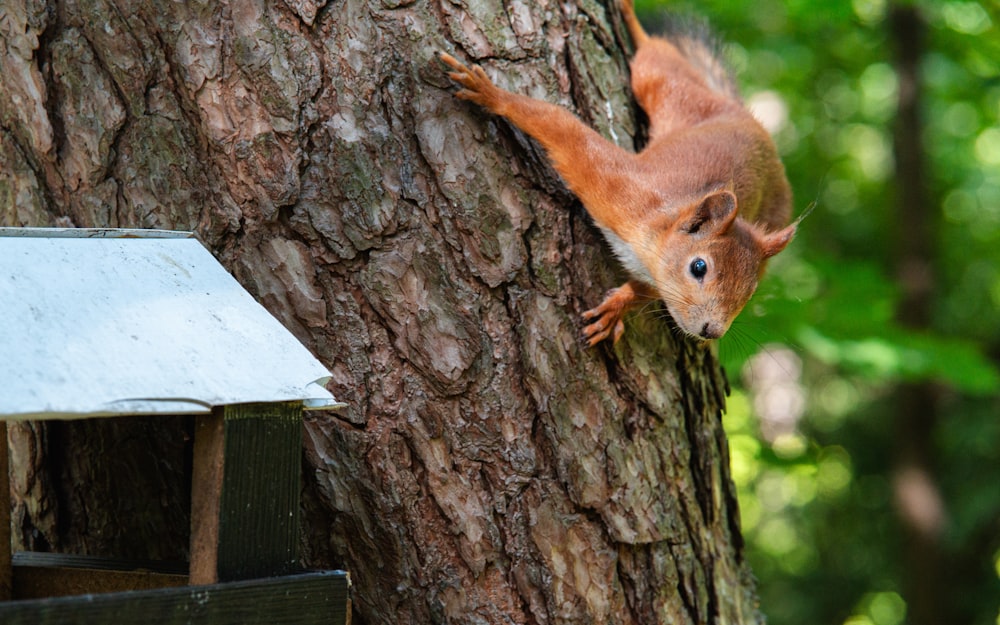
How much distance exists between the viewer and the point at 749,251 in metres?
2.61

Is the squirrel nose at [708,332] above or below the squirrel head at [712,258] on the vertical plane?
below

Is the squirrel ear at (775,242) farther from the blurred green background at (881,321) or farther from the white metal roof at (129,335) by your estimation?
the blurred green background at (881,321)

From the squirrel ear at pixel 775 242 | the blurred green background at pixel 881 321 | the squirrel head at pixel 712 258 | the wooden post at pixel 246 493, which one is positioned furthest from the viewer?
the blurred green background at pixel 881 321

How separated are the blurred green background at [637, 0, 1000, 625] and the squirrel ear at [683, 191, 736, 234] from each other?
2.05 meters

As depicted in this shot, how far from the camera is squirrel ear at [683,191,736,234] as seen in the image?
2459 mm

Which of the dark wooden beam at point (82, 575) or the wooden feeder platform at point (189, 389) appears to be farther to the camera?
the dark wooden beam at point (82, 575)

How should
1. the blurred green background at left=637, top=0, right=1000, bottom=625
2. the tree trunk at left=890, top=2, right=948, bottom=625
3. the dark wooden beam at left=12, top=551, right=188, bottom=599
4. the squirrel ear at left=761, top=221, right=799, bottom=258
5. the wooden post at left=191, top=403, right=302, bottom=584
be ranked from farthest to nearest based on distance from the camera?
the tree trunk at left=890, top=2, right=948, bottom=625, the blurred green background at left=637, top=0, right=1000, bottom=625, the squirrel ear at left=761, top=221, right=799, bottom=258, the dark wooden beam at left=12, top=551, right=188, bottom=599, the wooden post at left=191, top=403, right=302, bottom=584

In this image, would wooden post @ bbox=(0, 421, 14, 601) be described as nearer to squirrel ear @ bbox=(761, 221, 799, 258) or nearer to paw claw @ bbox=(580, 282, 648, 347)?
paw claw @ bbox=(580, 282, 648, 347)

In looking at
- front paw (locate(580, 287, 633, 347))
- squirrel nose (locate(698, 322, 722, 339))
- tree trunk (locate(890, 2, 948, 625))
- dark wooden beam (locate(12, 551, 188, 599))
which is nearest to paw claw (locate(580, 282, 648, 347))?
front paw (locate(580, 287, 633, 347))

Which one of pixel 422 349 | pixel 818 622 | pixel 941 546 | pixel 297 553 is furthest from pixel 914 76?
pixel 297 553

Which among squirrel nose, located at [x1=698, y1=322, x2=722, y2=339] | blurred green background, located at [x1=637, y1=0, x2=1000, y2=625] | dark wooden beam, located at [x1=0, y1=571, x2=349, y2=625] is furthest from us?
blurred green background, located at [x1=637, y1=0, x2=1000, y2=625]

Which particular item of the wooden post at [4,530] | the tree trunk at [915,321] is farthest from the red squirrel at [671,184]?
the tree trunk at [915,321]

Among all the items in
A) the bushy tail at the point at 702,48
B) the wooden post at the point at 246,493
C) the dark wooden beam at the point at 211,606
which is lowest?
the dark wooden beam at the point at 211,606

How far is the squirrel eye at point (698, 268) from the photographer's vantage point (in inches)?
99.3
